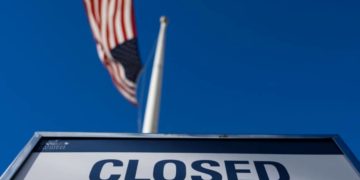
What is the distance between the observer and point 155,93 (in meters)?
4.02

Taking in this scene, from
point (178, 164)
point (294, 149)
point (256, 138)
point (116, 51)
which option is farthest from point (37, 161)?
point (116, 51)

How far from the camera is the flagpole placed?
3.19m

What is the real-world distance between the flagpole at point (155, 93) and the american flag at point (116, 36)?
338 mm

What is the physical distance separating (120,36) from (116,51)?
267mm

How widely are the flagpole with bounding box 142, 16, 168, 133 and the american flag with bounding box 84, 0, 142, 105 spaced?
338 mm

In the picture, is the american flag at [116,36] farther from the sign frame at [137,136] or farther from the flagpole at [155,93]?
the sign frame at [137,136]

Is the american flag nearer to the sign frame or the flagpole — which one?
the flagpole

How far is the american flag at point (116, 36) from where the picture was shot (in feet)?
15.1

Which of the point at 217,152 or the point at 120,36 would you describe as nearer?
the point at 217,152

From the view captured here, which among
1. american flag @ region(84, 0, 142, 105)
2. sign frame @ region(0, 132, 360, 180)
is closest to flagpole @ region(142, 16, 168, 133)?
american flag @ region(84, 0, 142, 105)

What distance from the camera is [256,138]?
1178 millimetres

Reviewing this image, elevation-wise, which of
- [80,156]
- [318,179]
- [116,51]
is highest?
[116,51]

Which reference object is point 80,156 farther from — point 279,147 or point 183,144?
point 279,147

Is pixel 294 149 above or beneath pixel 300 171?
above
